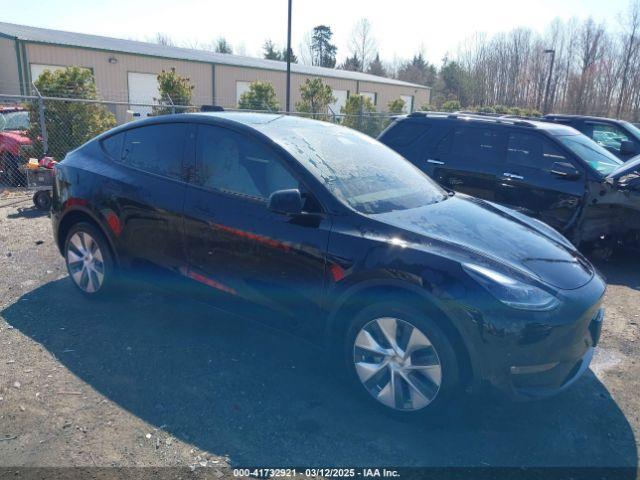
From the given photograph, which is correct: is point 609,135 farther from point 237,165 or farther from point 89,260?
point 89,260

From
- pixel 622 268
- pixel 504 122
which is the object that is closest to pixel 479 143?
pixel 504 122

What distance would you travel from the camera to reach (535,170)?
6.43 meters

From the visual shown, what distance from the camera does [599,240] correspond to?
6.50 meters

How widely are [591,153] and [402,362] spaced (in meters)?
5.09

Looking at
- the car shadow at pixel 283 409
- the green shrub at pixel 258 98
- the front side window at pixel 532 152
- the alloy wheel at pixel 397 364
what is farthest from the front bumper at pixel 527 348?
the green shrub at pixel 258 98

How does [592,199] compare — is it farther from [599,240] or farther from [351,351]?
[351,351]

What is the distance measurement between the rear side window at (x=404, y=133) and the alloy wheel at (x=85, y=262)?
4.19 m

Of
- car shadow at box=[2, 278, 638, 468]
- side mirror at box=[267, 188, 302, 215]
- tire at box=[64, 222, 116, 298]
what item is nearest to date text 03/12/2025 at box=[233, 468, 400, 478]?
car shadow at box=[2, 278, 638, 468]

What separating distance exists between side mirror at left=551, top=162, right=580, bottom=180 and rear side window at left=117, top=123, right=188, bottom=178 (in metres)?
4.51

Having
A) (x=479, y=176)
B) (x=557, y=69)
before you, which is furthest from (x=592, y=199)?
(x=557, y=69)

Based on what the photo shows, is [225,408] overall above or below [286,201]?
below

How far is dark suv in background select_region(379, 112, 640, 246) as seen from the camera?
20.1 ft

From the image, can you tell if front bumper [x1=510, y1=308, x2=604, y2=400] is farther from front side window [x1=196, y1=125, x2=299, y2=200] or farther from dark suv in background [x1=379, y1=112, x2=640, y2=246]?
dark suv in background [x1=379, y1=112, x2=640, y2=246]

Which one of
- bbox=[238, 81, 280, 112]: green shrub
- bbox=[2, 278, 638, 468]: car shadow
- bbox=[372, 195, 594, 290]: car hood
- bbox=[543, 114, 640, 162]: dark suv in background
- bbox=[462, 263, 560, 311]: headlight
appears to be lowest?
bbox=[2, 278, 638, 468]: car shadow
